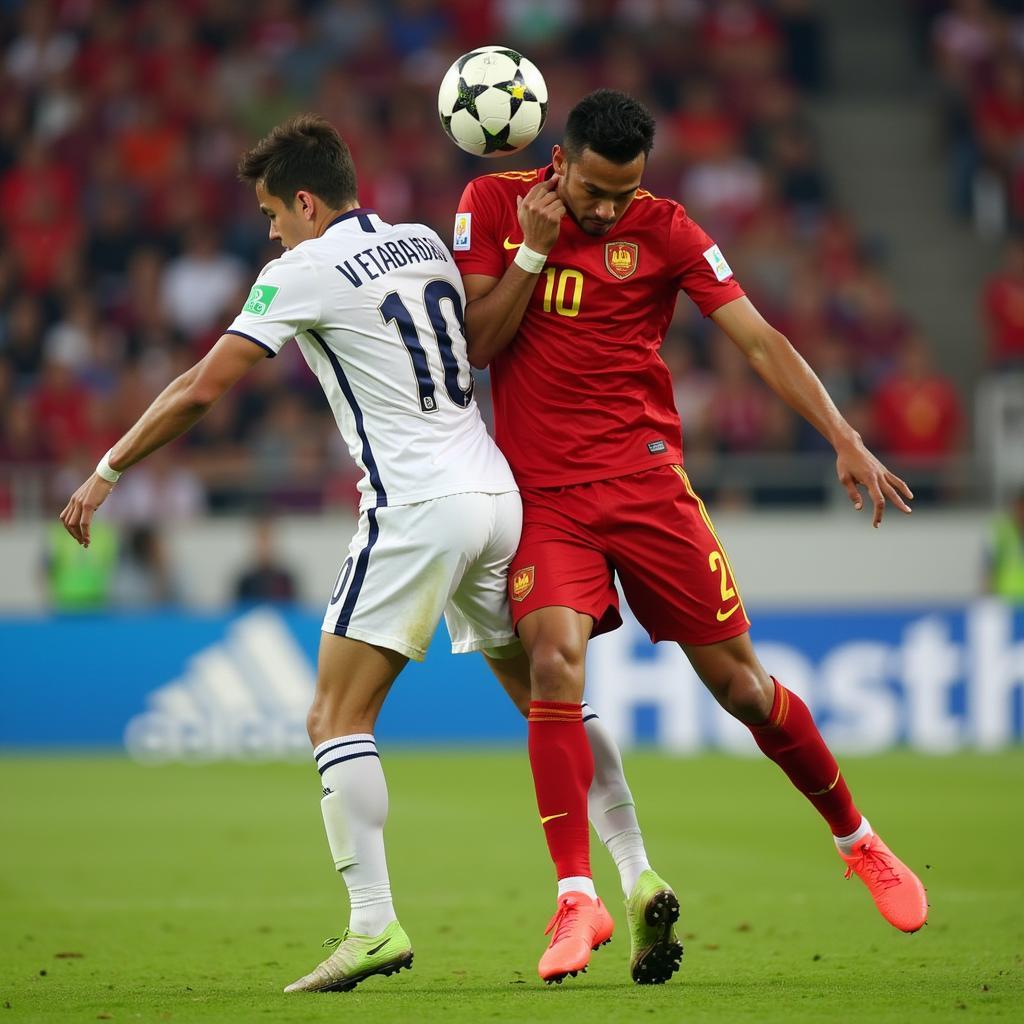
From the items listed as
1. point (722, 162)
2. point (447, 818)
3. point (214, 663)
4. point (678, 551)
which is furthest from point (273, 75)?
point (678, 551)

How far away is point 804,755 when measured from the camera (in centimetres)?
571

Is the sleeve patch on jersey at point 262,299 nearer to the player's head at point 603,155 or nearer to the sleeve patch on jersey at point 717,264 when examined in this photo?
the player's head at point 603,155

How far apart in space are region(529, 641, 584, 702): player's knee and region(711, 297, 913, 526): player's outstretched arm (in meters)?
0.97

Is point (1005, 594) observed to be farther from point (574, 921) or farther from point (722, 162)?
point (574, 921)

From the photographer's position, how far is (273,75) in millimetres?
18875

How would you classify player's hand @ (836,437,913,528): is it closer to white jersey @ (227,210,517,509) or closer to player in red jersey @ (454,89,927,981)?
player in red jersey @ (454,89,927,981)

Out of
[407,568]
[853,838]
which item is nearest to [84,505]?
[407,568]

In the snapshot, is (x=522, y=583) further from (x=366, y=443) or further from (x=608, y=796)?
(x=608, y=796)

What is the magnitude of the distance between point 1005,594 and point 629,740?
3.62 meters

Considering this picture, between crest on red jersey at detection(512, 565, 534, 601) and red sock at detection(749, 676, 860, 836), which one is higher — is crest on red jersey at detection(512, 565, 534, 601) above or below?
above

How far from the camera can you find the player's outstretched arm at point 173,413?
16.6ft

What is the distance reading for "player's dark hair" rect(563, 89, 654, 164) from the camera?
5.29 m

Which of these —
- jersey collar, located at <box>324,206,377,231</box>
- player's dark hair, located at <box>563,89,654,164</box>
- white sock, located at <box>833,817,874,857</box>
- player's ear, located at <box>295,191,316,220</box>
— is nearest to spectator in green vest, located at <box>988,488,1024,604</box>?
Answer: white sock, located at <box>833,817,874,857</box>

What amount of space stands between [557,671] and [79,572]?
33.7ft
